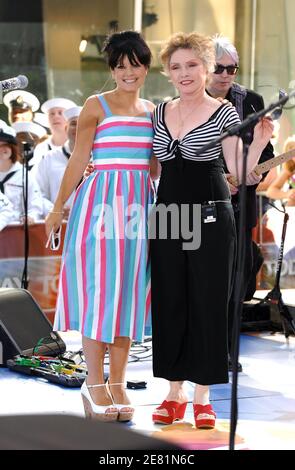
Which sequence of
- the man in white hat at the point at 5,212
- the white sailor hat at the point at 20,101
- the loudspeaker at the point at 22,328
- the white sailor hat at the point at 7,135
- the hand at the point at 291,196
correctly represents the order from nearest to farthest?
the loudspeaker at the point at 22,328 → the man in white hat at the point at 5,212 → the white sailor hat at the point at 7,135 → the hand at the point at 291,196 → the white sailor hat at the point at 20,101

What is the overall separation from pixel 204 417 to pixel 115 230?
3.04 feet

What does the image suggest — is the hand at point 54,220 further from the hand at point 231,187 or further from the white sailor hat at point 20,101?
the white sailor hat at point 20,101

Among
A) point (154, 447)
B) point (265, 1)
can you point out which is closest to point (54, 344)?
point (154, 447)

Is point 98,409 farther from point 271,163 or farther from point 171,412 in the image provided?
point 271,163

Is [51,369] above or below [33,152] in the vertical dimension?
below

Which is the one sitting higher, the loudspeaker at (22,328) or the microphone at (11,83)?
the microphone at (11,83)

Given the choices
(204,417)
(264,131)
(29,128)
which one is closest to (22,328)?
(204,417)

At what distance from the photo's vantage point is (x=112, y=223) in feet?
12.6

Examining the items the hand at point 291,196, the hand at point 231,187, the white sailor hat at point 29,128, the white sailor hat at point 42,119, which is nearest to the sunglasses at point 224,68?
the hand at point 231,187

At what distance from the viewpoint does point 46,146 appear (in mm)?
8359

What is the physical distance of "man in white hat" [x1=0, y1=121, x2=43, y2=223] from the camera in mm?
6984

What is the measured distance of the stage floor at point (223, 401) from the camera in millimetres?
3695

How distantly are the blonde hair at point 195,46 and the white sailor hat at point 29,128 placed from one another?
410 centimetres

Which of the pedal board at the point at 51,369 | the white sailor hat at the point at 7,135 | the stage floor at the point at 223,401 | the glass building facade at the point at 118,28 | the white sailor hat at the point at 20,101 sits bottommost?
the stage floor at the point at 223,401
